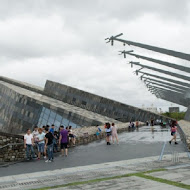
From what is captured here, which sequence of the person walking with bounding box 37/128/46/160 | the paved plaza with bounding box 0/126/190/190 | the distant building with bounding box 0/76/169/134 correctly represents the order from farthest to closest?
the distant building with bounding box 0/76/169/134 < the person walking with bounding box 37/128/46/160 < the paved plaza with bounding box 0/126/190/190

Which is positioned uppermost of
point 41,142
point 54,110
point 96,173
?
point 54,110

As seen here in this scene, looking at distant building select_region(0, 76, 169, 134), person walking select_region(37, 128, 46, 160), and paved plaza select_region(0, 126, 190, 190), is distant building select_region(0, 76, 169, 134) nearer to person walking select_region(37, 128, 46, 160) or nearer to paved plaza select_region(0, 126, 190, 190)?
person walking select_region(37, 128, 46, 160)

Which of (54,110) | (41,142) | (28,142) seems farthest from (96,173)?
(54,110)

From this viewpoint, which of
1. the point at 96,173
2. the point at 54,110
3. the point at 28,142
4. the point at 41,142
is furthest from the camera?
the point at 54,110

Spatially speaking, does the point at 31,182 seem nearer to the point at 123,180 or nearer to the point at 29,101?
the point at 123,180

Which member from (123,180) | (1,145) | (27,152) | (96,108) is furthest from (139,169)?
(96,108)

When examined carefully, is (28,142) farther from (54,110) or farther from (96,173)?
(54,110)

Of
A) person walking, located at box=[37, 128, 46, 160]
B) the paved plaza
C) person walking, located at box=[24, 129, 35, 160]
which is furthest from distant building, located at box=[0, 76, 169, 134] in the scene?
the paved plaza

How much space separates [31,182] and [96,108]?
51999 millimetres

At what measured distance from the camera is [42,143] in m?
12.5

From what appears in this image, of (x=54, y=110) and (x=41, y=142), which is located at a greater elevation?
(x=54, y=110)

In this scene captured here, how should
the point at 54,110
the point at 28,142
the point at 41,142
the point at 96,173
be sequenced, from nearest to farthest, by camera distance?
the point at 96,173
the point at 28,142
the point at 41,142
the point at 54,110

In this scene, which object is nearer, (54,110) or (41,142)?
(41,142)

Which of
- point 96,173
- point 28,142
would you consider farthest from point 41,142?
point 96,173
